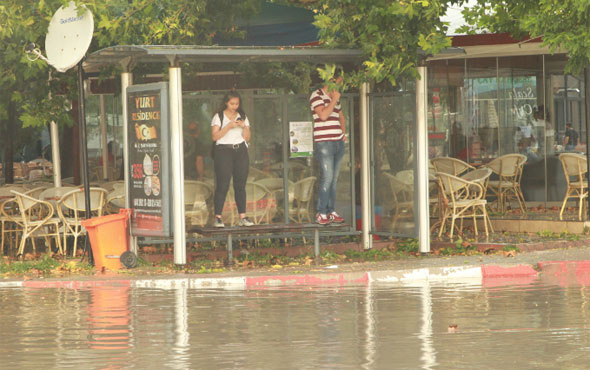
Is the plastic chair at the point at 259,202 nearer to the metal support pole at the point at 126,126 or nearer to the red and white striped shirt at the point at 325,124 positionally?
the red and white striped shirt at the point at 325,124

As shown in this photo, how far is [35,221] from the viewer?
1666cm

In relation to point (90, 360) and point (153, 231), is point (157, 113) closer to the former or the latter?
point (153, 231)

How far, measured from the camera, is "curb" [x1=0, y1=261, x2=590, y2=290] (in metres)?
13.6

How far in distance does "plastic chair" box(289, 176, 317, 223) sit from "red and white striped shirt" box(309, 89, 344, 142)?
0.83m

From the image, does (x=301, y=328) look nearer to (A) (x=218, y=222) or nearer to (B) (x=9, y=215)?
(A) (x=218, y=222)

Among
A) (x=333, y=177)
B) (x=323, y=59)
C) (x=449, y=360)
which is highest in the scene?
(x=323, y=59)

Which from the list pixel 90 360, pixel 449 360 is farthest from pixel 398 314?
pixel 90 360

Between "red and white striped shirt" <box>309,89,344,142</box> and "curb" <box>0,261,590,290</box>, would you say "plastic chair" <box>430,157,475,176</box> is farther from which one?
"curb" <box>0,261,590,290</box>

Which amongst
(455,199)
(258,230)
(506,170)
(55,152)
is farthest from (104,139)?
(258,230)

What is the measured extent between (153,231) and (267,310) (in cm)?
382

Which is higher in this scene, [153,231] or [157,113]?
[157,113]

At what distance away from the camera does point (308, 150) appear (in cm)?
1648

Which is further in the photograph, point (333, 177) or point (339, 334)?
point (333, 177)

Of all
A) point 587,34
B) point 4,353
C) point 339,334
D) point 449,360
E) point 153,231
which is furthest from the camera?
point 587,34
